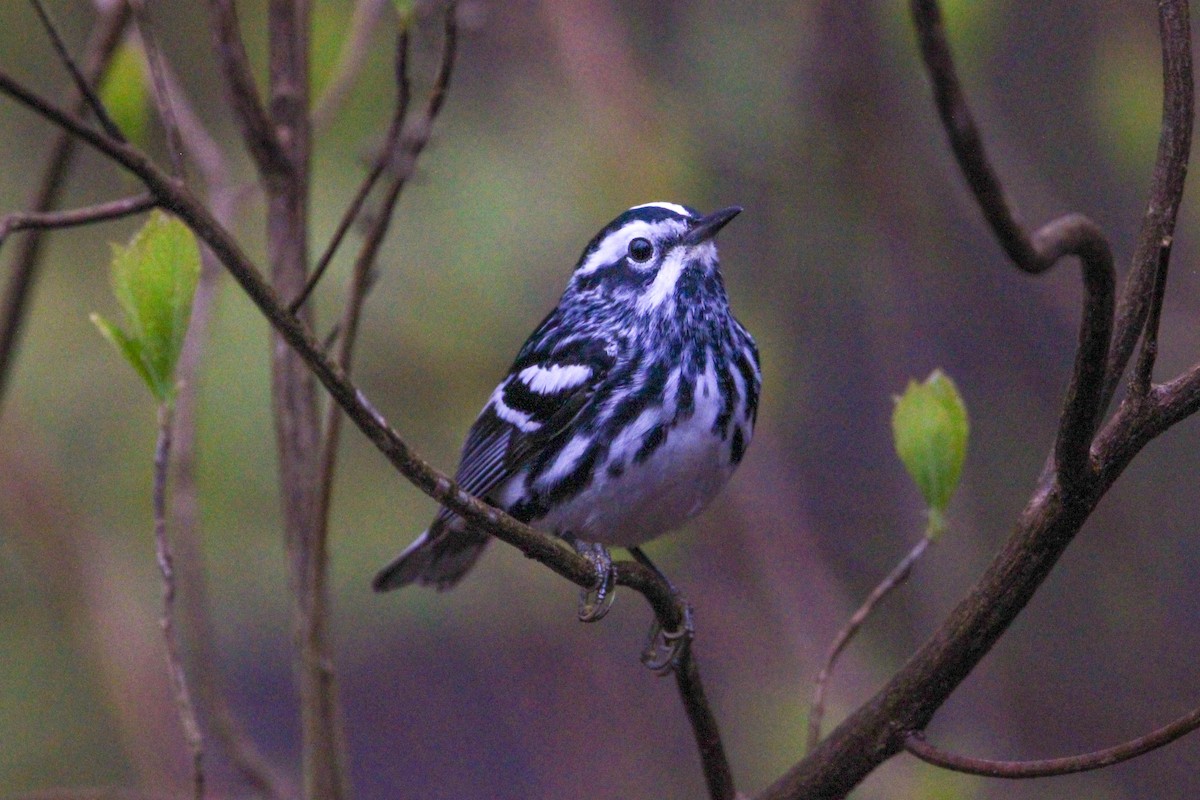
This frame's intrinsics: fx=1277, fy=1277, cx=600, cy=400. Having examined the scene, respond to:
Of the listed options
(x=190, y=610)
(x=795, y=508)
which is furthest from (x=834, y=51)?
(x=190, y=610)

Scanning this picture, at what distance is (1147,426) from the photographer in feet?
3.74

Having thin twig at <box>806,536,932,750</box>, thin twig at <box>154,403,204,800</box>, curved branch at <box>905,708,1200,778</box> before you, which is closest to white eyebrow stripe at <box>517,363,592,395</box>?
thin twig at <box>806,536,932,750</box>

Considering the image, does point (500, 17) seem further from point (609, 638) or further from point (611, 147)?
point (609, 638)

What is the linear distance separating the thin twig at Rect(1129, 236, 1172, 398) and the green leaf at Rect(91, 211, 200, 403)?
873 mm

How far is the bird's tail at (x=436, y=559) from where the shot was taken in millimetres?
2145

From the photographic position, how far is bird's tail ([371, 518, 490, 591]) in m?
2.14

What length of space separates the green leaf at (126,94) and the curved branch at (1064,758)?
1447 mm

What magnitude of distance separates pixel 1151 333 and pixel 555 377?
42.5 inches

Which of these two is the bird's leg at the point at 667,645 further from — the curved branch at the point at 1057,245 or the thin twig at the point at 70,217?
the thin twig at the point at 70,217

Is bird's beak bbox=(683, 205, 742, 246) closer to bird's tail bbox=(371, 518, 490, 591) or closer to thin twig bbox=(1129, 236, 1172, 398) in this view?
bird's tail bbox=(371, 518, 490, 591)

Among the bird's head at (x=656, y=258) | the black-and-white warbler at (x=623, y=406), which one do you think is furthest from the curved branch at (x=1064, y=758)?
the bird's head at (x=656, y=258)

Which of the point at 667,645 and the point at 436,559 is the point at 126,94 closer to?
the point at 436,559

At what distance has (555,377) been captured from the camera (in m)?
2.02

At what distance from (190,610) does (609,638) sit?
5.49 feet
